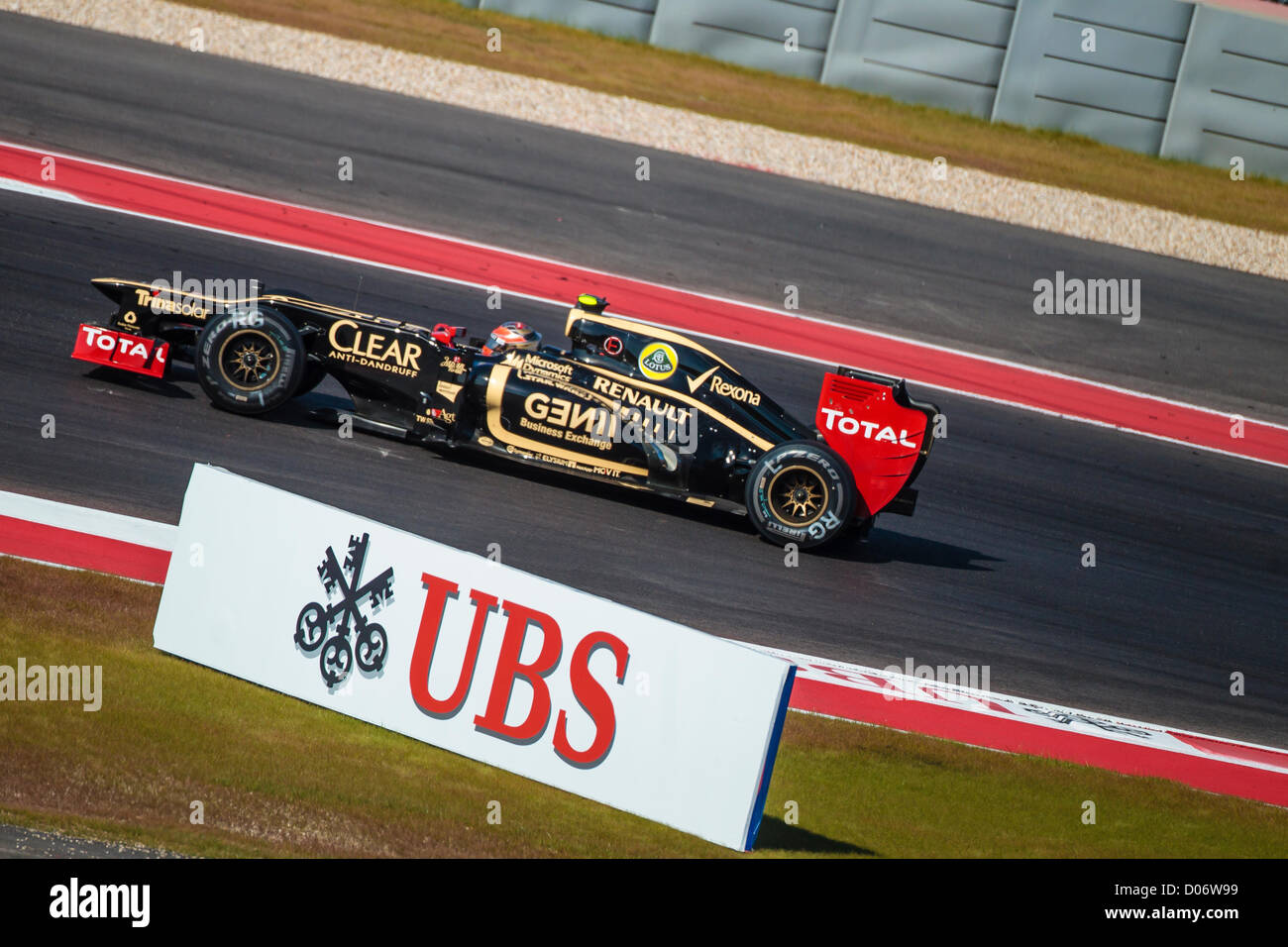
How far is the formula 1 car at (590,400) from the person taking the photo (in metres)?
10.9

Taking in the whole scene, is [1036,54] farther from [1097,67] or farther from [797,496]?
[797,496]

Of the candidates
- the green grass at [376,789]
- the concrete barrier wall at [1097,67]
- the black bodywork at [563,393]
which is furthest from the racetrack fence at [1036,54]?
the green grass at [376,789]

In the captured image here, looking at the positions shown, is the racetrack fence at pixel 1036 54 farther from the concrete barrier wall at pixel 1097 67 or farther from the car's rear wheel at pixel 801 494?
the car's rear wheel at pixel 801 494

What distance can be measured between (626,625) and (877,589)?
4671 mm

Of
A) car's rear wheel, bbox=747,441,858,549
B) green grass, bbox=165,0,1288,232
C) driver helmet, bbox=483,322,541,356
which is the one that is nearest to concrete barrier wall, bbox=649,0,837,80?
green grass, bbox=165,0,1288,232

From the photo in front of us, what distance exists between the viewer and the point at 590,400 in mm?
10844

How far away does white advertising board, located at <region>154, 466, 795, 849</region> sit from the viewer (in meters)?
6.62

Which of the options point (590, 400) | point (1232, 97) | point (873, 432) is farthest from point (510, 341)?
point (1232, 97)

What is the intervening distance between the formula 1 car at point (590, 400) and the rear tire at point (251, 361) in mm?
11

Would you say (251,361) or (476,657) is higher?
(251,361)

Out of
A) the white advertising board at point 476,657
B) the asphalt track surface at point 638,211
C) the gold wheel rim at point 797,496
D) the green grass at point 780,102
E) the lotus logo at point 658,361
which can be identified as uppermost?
the green grass at point 780,102

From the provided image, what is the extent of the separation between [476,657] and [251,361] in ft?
16.5

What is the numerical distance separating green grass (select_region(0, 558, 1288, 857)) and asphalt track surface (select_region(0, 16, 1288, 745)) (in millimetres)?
1102
